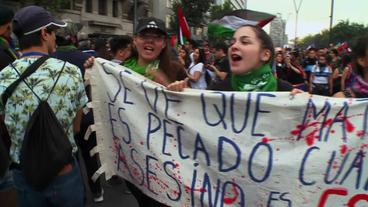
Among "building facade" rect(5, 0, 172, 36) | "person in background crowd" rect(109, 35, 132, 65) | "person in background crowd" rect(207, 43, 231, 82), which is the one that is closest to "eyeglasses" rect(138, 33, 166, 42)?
"person in background crowd" rect(109, 35, 132, 65)

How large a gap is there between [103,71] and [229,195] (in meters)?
1.24

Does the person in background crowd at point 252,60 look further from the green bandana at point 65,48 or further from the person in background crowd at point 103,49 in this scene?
the person in background crowd at point 103,49

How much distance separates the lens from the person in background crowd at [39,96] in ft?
8.25

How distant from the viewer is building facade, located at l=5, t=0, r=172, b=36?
1367 inches

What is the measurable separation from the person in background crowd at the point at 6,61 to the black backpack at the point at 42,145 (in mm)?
526

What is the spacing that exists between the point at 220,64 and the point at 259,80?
526cm

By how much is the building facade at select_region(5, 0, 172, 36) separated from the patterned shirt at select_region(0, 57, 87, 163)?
90.5 ft

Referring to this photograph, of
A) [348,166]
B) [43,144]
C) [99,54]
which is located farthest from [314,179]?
[99,54]

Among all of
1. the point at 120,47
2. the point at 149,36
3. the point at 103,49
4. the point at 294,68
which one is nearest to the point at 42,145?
the point at 149,36

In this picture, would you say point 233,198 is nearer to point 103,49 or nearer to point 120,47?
point 120,47

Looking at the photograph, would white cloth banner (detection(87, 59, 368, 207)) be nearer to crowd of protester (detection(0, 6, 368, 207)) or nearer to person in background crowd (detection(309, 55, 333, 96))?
crowd of protester (detection(0, 6, 368, 207))

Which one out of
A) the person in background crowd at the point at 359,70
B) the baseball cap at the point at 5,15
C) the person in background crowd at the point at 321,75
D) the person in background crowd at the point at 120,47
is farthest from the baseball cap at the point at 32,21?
the person in background crowd at the point at 321,75

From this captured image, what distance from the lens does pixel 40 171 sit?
8.11 feet

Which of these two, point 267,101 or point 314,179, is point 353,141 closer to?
point 314,179
